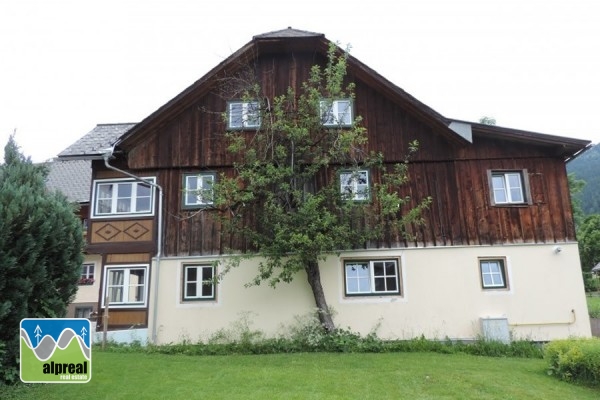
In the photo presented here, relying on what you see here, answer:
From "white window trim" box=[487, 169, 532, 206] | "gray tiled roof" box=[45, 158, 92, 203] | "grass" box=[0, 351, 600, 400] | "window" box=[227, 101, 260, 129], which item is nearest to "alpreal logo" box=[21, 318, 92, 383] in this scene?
"grass" box=[0, 351, 600, 400]

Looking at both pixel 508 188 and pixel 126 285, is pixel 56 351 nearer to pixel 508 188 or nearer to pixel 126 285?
pixel 126 285

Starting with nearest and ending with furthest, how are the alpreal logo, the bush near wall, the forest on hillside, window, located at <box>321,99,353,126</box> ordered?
the alpreal logo < the bush near wall < window, located at <box>321,99,353,126</box> < the forest on hillside

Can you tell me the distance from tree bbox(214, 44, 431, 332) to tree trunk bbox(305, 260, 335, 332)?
0.03 meters

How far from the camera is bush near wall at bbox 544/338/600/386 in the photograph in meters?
8.71

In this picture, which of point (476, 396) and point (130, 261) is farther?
point (130, 261)

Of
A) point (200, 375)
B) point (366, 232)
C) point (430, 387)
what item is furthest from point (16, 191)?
point (366, 232)

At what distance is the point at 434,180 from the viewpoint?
14008 millimetres

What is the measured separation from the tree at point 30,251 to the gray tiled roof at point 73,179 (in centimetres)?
1135

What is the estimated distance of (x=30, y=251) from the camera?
21.8ft

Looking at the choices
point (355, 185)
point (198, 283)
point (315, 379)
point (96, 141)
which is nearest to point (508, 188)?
point (355, 185)

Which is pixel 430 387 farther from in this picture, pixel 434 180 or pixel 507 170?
pixel 507 170

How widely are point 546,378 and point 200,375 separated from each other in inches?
261

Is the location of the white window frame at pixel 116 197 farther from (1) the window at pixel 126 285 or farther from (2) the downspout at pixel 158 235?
(1) the window at pixel 126 285

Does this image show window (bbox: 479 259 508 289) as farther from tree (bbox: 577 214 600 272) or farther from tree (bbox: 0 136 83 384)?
tree (bbox: 577 214 600 272)
